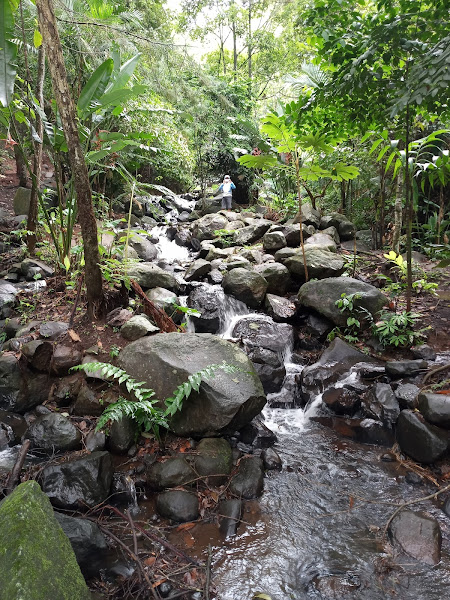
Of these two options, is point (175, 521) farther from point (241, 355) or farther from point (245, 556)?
point (241, 355)

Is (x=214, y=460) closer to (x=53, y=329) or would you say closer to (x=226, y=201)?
(x=53, y=329)

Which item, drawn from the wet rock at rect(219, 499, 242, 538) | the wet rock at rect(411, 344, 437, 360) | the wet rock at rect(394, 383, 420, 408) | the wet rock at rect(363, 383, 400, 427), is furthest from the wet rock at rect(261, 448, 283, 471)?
the wet rock at rect(411, 344, 437, 360)

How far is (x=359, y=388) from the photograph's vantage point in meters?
5.00

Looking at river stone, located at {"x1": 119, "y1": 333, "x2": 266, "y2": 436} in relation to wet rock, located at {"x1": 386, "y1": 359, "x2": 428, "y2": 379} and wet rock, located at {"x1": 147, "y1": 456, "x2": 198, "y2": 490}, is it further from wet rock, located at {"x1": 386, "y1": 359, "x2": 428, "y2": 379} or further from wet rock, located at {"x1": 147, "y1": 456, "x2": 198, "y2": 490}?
wet rock, located at {"x1": 386, "y1": 359, "x2": 428, "y2": 379}

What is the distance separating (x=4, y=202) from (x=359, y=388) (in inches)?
415

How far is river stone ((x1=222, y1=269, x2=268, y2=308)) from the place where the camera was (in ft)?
24.1

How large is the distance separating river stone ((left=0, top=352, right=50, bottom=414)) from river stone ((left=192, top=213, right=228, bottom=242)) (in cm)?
737

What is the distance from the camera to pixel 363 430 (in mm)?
4566

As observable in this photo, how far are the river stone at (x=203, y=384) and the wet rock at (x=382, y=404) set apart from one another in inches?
57.5

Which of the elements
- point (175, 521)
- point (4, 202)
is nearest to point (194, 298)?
point (175, 521)

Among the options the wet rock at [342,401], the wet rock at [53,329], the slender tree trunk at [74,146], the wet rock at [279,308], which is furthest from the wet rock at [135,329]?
the wet rock at [279,308]

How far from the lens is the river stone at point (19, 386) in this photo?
4.41 meters

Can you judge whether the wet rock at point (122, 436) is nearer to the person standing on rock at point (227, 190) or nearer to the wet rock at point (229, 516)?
the wet rock at point (229, 516)

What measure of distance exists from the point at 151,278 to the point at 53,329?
7.57ft
